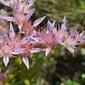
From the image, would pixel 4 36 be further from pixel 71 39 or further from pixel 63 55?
pixel 63 55

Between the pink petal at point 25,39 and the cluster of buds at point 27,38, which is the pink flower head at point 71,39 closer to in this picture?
the cluster of buds at point 27,38

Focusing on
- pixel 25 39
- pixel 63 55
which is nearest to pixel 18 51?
pixel 25 39

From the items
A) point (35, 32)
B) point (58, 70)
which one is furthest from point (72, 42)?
point (58, 70)

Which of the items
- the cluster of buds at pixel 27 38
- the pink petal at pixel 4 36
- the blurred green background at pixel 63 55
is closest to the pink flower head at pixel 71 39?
the cluster of buds at pixel 27 38

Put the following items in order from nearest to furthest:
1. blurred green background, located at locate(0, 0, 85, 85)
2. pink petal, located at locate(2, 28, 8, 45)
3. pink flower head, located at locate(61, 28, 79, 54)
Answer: pink petal, located at locate(2, 28, 8, 45), pink flower head, located at locate(61, 28, 79, 54), blurred green background, located at locate(0, 0, 85, 85)

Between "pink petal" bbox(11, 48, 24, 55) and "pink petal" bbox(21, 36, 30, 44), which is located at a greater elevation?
"pink petal" bbox(21, 36, 30, 44)

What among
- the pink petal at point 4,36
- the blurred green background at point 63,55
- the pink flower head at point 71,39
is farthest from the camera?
the blurred green background at point 63,55

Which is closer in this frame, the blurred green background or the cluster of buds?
the cluster of buds

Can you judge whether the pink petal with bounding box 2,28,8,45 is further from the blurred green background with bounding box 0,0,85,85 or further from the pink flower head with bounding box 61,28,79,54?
the blurred green background with bounding box 0,0,85,85

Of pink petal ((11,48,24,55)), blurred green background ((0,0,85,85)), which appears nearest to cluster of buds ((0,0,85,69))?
pink petal ((11,48,24,55))
